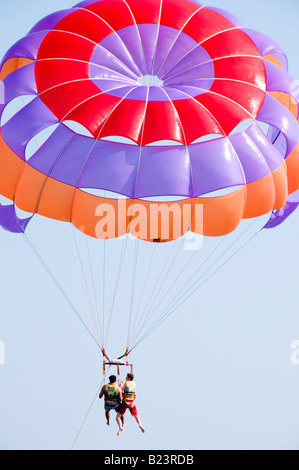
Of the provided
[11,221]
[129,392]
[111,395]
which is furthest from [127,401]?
[11,221]

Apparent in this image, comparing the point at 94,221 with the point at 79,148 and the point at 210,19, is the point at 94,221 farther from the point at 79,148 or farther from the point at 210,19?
the point at 210,19

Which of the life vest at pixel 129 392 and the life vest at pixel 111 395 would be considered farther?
the life vest at pixel 129 392

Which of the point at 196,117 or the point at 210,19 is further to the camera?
the point at 210,19

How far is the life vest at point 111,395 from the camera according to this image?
1688cm

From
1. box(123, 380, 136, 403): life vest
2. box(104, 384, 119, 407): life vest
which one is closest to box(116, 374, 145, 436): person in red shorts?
box(123, 380, 136, 403): life vest

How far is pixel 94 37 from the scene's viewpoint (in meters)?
18.0

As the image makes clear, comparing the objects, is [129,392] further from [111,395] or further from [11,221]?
[11,221]

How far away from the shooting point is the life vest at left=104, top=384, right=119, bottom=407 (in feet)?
55.4

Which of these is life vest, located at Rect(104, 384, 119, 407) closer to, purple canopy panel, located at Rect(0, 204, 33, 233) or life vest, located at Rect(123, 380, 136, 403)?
life vest, located at Rect(123, 380, 136, 403)

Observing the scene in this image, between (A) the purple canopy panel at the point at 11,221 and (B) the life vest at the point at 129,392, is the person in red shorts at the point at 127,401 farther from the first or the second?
(A) the purple canopy panel at the point at 11,221

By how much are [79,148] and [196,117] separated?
6.74ft

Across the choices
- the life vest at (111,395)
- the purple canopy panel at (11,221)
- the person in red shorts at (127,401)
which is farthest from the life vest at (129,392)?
the purple canopy panel at (11,221)

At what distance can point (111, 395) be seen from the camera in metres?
16.9
